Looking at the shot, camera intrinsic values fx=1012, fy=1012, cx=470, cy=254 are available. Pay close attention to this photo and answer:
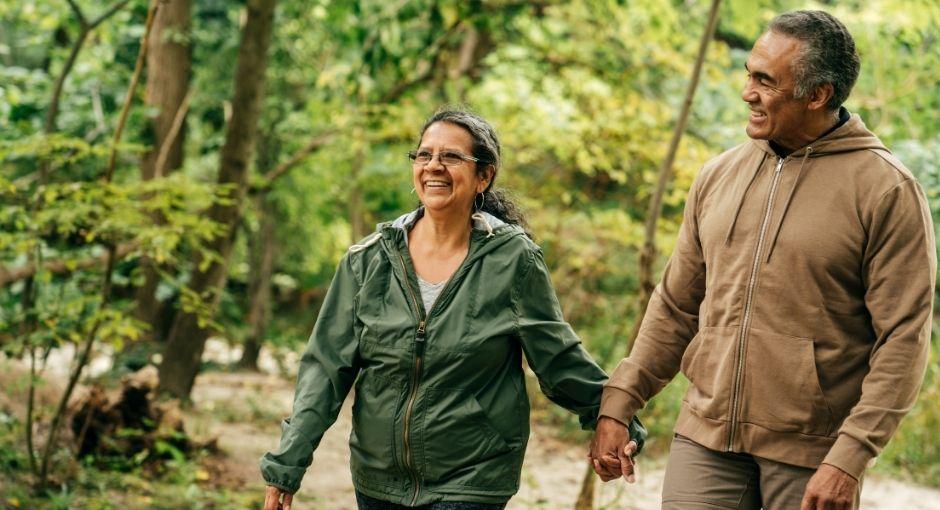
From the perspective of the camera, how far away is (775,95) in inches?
115

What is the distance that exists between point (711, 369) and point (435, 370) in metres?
0.83

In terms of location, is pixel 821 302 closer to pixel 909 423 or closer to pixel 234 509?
pixel 234 509

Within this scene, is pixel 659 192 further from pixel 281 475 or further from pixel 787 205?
pixel 281 475

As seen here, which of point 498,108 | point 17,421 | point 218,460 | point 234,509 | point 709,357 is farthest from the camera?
point 498,108

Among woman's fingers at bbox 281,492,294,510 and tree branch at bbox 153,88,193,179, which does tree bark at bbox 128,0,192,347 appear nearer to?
tree branch at bbox 153,88,193,179

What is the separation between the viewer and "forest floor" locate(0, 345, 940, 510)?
715 centimetres

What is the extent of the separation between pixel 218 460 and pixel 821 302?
18.4 feet

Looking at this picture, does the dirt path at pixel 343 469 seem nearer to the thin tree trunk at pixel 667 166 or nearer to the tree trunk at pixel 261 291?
the thin tree trunk at pixel 667 166

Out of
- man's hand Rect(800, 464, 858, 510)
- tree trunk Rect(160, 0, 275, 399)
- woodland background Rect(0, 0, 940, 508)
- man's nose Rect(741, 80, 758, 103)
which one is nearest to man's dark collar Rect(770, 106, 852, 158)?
man's nose Rect(741, 80, 758, 103)

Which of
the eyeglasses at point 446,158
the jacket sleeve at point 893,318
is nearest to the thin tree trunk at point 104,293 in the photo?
the eyeglasses at point 446,158

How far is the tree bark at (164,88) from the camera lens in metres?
9.53

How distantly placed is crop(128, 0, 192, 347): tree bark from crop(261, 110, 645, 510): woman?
6.60m

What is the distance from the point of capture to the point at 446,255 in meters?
3.31

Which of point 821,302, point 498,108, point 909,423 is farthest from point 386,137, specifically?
point 821,302
